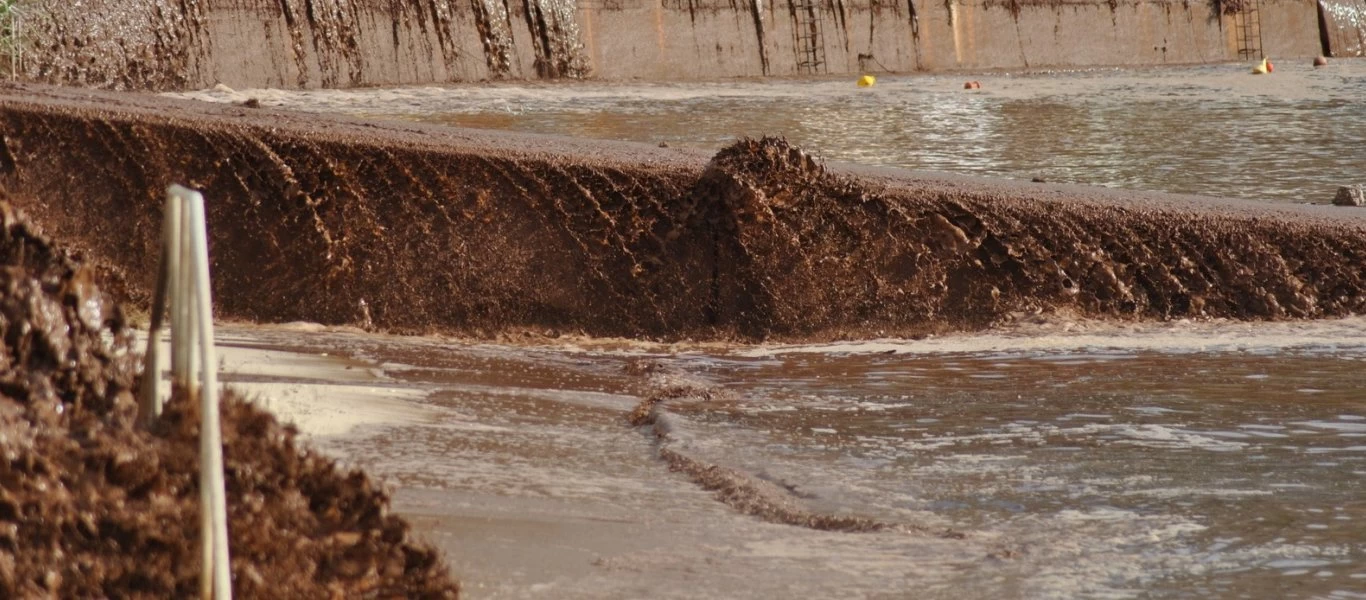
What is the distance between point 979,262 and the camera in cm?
767

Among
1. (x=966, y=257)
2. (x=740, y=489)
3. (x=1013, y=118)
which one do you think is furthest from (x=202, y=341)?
(x=1013, y=118)

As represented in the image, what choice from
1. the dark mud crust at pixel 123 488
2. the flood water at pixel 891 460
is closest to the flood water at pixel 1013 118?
the flood water at pixel 891 460

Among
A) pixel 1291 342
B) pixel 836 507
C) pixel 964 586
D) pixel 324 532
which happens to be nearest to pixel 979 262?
pixel 1291 342

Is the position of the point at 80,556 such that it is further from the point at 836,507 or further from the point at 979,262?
the point at 979,262

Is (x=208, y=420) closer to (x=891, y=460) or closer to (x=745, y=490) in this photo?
(x=745, y=490)

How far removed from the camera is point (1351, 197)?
9.07 m

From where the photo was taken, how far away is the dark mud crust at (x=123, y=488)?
240cm

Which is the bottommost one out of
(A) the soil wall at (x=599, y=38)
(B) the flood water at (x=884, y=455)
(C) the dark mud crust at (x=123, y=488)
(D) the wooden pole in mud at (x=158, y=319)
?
(B) the flood water at (x=884, y=455)

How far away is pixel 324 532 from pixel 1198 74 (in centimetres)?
2136

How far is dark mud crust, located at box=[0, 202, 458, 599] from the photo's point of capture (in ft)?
7.88

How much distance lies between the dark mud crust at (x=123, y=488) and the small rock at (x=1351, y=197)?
752cm

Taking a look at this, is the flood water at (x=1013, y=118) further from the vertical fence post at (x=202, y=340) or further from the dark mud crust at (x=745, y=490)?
the vertical fence post at (x=202, y=340)

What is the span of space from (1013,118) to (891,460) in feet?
41.7

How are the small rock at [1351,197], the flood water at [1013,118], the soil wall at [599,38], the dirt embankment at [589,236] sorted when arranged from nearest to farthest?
1. the dirt embankment at [589,236]
2. the small rock at [1351,197]
3. the flood water at [1013,118]
4. the soil wall at [599,38]
